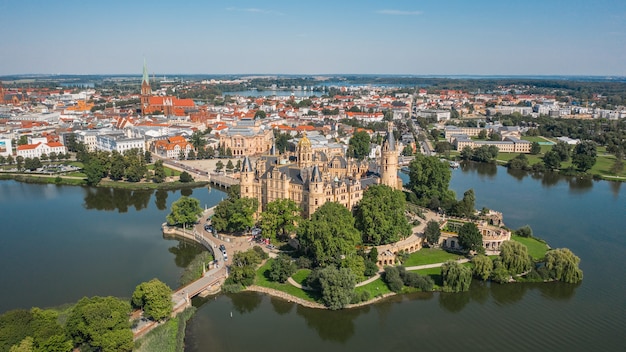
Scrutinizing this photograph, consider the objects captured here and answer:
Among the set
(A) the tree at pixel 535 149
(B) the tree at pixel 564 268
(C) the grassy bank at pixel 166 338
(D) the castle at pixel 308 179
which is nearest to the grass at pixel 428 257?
(B) the tree at pixel 564 268

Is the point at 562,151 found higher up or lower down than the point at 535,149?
higher up

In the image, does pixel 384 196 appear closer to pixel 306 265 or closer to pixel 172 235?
pixel 306 265

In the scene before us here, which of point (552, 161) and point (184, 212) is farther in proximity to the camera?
point (552, 161)

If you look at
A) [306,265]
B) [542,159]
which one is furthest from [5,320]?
[542,159]

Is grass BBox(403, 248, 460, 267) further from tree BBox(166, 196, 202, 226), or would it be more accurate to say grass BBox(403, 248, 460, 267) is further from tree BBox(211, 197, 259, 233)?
tree BBox(166, 196, 202, 226)

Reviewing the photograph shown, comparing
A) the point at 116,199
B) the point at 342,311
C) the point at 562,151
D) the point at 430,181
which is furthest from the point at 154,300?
the point at 562,151

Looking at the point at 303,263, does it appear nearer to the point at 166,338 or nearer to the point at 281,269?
the point at 281,269

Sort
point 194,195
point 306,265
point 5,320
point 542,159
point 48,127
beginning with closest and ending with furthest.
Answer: point 5,320
point 306,265
point 194,195
point 542,159
point 48,127
